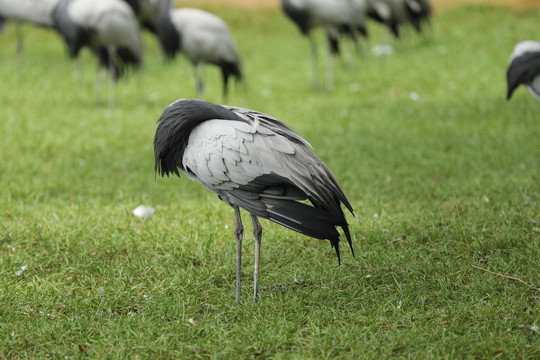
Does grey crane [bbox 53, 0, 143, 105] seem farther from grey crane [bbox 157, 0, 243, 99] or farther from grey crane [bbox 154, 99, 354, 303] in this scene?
grey crane [bbox 154, 99, 354, 303]

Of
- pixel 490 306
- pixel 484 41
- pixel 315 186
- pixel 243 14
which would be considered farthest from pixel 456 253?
pixel 243 14

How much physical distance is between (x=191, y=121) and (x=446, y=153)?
12.3 ft

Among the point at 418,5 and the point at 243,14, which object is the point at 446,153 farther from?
the point at 243,14

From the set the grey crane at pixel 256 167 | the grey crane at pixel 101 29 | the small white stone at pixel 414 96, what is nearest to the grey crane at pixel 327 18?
the small white stone at pixel 414 96

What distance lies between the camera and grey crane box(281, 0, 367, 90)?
960 centimetres

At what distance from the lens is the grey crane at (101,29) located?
8.45 m

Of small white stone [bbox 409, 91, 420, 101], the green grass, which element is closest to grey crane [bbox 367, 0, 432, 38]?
small white stone [bbox 409, 91, 420, 101]

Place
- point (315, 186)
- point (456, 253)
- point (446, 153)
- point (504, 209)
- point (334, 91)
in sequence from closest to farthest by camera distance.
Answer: point (315, 186), point (456, 253), point (504, 209), point (446, 153), point (334, 91)

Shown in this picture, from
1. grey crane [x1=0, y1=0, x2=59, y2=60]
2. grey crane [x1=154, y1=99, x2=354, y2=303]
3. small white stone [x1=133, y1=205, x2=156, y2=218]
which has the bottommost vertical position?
grey crane [x1=0, y1=0, x2=59, y2=60]

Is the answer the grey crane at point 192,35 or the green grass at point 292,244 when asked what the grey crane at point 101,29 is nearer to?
the grey crane at point 192,35

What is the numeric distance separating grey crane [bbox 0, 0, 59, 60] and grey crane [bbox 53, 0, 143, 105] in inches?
51.8

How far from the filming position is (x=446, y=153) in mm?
6273

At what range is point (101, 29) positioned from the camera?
8.49 meters

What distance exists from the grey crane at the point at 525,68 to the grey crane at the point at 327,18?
490 cm
